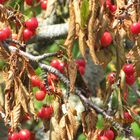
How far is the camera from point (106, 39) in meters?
2.13

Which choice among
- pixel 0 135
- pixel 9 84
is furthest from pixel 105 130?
pixel 0 135

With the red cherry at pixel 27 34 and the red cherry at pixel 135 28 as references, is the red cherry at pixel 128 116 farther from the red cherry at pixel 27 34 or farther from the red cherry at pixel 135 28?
the red cherry at pixel 27 34

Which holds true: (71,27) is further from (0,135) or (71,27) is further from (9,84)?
(0,135)

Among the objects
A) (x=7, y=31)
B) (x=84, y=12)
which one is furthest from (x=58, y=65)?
(x=84, y=12)

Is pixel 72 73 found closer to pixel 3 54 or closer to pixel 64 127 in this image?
pixel 64 127

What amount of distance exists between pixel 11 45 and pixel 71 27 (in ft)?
1.84

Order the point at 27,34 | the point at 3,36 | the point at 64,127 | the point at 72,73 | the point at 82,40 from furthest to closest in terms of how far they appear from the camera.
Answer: the point at 27,34 → the point at 3,36 → the point at 64,127 → the point at 72,73 → the point at 82,40

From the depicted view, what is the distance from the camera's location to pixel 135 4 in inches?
85.4

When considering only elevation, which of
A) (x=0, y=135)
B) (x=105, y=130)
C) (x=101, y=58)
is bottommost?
(x=0, y=135)

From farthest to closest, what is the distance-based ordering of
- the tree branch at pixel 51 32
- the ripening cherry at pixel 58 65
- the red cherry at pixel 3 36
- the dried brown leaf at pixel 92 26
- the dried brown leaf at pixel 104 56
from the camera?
1. the tree branch at pixel 51 32
2. the ripening cherry at pixel 58 65
3. the red cherry at pixel 3 36
4. the dried brown leaf at pixel 104 56
5. the dried brown leaf at pixel 92 26

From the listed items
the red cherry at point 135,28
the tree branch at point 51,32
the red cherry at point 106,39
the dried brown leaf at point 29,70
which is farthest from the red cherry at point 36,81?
the tree branch at point 51,32

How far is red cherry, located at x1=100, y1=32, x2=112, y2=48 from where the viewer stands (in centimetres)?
209

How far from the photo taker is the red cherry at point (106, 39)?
2.09 m

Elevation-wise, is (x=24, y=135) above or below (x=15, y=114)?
below
